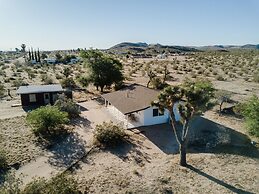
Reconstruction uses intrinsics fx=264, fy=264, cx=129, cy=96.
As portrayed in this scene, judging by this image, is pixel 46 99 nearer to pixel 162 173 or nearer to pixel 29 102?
pixel 29 102

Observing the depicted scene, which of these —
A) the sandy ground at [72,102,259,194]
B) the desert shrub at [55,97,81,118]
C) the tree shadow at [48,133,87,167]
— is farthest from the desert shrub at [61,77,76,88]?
the sandy ground at [72,102,259,194]

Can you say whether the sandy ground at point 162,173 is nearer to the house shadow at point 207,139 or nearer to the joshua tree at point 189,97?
the house shadow at point 207,139

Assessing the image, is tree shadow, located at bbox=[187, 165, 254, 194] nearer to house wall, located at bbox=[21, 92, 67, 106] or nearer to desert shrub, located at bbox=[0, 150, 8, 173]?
desert shrub, located at bbox=[0, 150, 8, 173]

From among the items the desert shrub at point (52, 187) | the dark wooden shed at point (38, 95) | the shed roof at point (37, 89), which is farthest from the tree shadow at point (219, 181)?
the shed roof at point (37, 89)

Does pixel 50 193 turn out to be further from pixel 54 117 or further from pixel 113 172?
pixel 54 117

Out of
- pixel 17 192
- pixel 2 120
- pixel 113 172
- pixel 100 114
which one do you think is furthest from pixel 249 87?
pixel 17 192

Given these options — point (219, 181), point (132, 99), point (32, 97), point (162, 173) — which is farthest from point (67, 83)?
point (219, 181)
